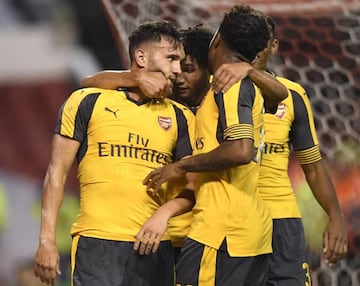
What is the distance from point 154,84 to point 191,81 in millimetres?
358

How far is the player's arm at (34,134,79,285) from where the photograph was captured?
3.79 m

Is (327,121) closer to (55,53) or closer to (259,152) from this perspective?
(259,152)

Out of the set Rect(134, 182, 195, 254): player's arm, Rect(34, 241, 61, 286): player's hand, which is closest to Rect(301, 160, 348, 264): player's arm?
Rect(134, 182, 195, 254): player's arm

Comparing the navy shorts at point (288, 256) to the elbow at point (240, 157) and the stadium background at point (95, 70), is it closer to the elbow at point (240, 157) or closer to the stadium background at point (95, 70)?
the elbow at point (240, 157)

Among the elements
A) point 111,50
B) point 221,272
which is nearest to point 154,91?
point 221,272

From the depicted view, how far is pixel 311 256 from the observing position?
5.97 meters

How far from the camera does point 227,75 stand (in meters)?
3.75

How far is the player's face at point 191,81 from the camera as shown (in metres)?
4.33

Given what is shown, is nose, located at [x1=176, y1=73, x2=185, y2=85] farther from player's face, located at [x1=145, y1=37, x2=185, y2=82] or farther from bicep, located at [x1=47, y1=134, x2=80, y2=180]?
bicep, located at [x1=47, y1=134, x2=80, y2=180]

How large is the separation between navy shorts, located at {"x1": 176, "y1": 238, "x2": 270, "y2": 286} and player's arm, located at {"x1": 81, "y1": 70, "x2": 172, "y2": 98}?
2.12 feet

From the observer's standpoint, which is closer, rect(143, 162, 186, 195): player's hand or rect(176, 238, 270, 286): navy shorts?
rect(176, 238, 270, 286): navy shorts

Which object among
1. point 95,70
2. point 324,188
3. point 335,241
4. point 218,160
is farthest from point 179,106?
point 95,70

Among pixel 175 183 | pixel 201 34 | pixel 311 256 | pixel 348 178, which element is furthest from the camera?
pixel 348 178

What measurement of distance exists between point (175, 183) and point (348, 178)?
2715 mm
